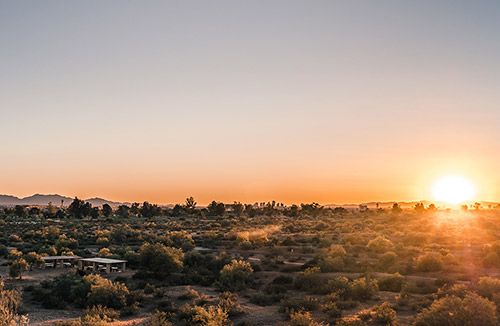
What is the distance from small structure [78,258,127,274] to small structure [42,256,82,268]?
1874 millimetres

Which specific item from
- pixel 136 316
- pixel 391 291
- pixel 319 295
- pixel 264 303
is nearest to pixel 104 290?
pixel 136 316

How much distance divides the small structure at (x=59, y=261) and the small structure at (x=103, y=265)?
1874mm

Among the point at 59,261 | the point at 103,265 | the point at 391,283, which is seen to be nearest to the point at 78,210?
the point at 59,261

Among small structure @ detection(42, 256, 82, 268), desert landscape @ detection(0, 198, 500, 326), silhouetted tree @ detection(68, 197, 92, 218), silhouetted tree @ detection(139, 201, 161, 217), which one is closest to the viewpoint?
desert landscape @ detection(0, 198, 500, 326)

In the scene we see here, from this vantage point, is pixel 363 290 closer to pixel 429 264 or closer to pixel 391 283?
pixel 391 283

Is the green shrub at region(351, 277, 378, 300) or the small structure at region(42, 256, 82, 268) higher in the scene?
the green shrub at region(351, 277, 378, 300)

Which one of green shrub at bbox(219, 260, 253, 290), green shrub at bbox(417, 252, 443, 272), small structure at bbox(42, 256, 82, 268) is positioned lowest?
small structure at bbox(42, 256, 82, 268)

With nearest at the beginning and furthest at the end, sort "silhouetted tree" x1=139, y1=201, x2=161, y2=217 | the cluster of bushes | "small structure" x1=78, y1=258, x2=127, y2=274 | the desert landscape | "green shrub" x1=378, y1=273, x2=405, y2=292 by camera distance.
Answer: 1. the cluster of bushes
2. the desert landscape
3. "green shrub" x1=378, y1=273, x2=405, y2=292
4. "small structure" x1=78, y1=258, x2=127, y2=274
5. "silhouetted tree" x1=139, y1=201, x2=161, y2=217

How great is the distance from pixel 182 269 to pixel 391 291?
13648 mm

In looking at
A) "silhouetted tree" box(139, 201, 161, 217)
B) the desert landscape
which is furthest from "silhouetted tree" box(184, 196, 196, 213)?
the desert landscape

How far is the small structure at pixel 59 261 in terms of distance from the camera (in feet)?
103

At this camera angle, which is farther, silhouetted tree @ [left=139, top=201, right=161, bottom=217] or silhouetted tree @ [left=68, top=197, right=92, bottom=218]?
silhouetted tree @ [left=139, top=201, right=161, bottom=217]

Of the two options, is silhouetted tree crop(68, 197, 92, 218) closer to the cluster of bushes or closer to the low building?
the low building

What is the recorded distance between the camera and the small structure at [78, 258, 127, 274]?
29047 millimetres
